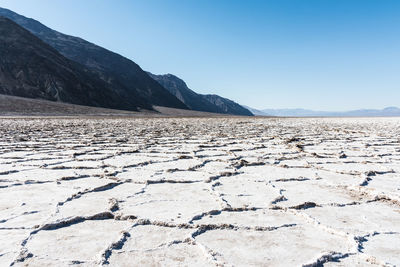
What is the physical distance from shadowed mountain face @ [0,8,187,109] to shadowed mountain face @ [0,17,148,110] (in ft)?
57.7

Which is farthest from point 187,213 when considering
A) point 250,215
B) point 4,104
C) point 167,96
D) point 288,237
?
Result: point 167,96

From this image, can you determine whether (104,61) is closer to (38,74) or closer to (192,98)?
(192,98)

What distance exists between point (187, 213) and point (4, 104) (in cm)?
2373

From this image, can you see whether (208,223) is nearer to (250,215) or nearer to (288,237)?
(250,215)

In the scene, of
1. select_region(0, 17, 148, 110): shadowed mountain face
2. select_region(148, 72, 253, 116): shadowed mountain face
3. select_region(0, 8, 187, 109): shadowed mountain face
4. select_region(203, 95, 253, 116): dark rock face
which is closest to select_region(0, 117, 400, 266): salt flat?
select_region(0, 17, 148, 110): shadowed mountain face

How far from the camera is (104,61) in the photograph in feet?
211

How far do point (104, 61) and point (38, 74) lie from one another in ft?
106

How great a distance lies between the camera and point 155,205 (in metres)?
1.68

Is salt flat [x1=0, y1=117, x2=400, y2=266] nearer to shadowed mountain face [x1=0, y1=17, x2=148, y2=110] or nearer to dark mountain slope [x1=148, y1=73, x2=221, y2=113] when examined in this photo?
shadowed mountain face [x1=0, y1=17, x2=148, y2=110]

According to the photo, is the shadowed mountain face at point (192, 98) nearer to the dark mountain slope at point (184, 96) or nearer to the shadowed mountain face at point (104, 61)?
the dark mountain slope at point (184, 96)

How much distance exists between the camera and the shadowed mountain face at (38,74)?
31.8m

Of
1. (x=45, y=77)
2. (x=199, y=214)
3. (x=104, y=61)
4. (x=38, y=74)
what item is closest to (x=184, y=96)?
(x=104, y=61)

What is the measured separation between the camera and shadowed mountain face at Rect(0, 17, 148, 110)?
31.8m

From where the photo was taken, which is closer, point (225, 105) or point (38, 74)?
point (38, 74)
